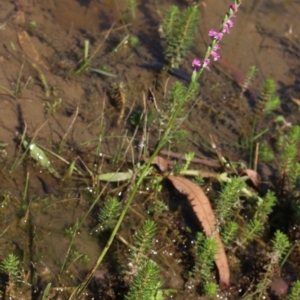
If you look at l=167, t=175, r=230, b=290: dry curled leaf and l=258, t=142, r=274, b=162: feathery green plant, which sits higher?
l=258, t=142, r=274, b=162: feathery green plant

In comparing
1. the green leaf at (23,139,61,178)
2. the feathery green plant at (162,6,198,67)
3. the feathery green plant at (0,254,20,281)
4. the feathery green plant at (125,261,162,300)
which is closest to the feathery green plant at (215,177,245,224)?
the feathery green plant at (125,261,162,300)

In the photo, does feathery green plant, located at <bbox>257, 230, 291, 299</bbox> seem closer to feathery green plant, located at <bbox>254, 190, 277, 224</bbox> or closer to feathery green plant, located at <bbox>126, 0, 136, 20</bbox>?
feathery green plant, located at <bbox>254, 190, 277, 224</bbox>

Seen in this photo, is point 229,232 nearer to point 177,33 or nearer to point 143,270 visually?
point 143,270

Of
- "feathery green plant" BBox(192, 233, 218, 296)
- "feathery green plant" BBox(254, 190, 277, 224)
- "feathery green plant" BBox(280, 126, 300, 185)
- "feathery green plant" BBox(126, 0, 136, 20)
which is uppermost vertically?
"feathery green plant" BBox(126, 0, 136, 20)

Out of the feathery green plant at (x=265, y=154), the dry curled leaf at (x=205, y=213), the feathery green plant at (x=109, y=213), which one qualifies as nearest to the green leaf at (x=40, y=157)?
the feathery green plant at (x=109, y=213)

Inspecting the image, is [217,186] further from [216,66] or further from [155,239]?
[216,66]

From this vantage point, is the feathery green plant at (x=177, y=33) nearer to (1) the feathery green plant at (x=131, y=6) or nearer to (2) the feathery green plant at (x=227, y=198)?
(1) the feathery green plant at (x=131, y=6)

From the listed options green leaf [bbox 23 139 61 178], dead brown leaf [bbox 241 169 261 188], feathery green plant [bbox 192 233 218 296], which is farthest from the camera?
dead brown leaf [bbox 241 169 261 188]
